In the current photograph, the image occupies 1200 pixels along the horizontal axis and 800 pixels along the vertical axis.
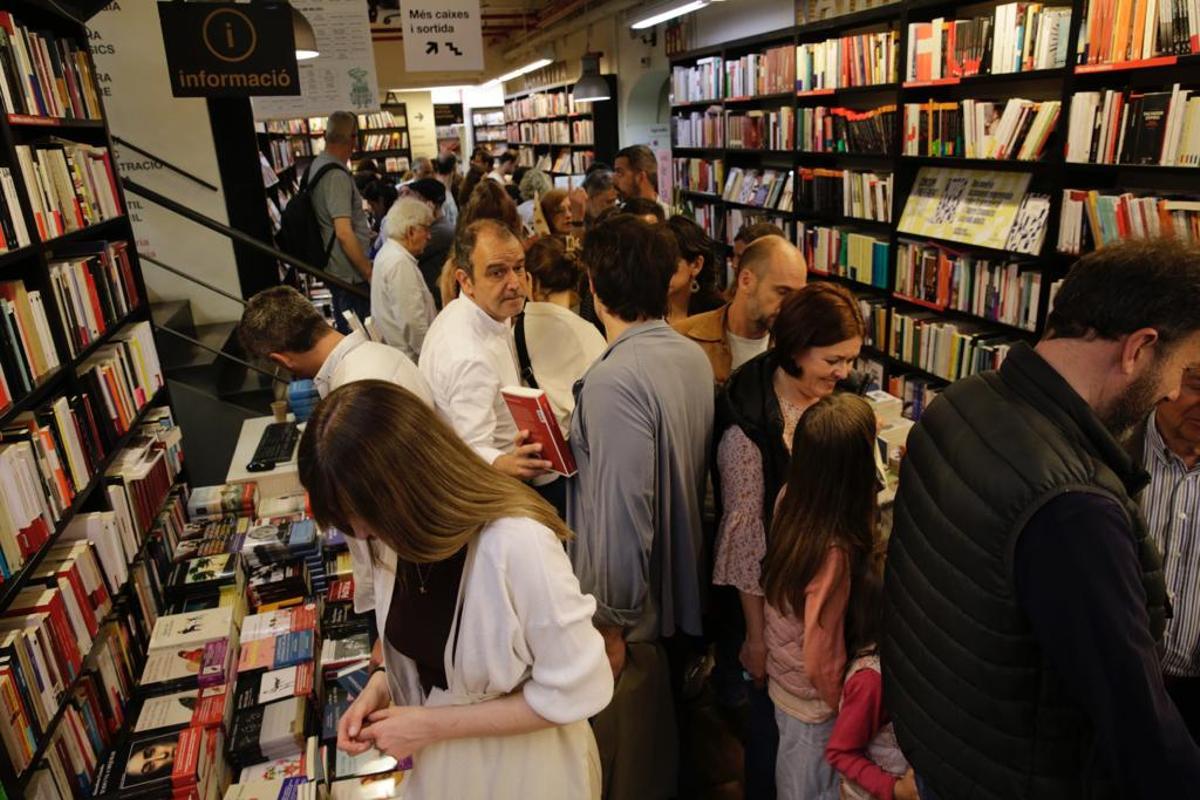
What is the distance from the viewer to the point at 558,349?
2.67 metres

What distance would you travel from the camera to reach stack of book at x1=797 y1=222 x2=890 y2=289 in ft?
16.3

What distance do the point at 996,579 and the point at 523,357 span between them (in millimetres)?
1801

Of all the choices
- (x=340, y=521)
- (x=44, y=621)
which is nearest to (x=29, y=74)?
(x=44, y=621)

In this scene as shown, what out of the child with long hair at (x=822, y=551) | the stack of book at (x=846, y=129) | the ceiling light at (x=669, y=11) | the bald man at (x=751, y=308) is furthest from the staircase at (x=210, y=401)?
the ceiling light at (x=669, y=11)

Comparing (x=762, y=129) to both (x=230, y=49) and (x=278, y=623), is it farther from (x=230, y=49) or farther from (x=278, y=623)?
(x=278, y=623)

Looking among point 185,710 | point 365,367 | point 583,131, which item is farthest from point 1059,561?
point 583,131

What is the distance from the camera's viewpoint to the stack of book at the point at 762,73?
565cm

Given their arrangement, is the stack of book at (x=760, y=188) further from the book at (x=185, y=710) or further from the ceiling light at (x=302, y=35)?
the book at (x=185, y=710)

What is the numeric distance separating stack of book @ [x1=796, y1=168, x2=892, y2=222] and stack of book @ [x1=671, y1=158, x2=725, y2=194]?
4.72 ft

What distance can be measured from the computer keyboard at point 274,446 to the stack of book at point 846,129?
Answer: 3881 millimetres

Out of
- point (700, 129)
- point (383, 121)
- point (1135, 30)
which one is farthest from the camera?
point (383, 121)

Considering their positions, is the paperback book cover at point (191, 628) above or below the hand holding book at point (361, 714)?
below

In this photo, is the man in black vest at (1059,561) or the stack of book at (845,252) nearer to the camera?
the man in black vest at (1059,561)

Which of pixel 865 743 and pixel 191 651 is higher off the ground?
pixel 865 743
